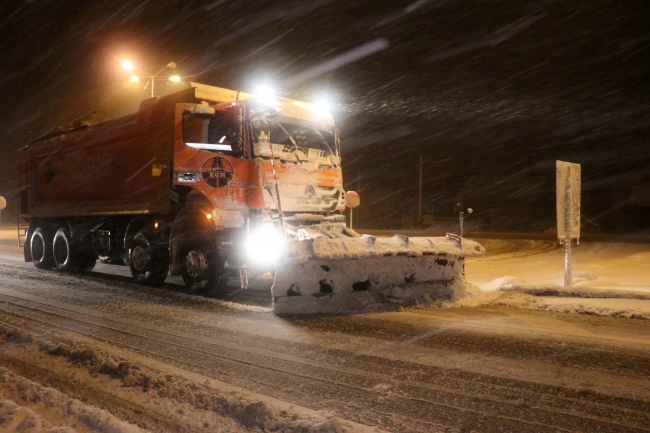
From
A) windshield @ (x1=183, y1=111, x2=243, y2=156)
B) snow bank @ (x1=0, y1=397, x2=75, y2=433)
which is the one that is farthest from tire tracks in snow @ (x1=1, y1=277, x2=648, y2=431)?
windshield @ (x1=183, y1=111, x2=243, y2=156)

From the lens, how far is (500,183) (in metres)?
47.8

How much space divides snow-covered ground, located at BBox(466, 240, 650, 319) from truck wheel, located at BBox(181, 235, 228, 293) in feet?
13.1

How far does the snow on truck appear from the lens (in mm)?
7723

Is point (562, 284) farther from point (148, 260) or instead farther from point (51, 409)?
point (51, 409)

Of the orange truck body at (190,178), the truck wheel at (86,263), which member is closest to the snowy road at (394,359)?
the orange truck body at (190,178)

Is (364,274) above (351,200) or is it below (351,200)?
below

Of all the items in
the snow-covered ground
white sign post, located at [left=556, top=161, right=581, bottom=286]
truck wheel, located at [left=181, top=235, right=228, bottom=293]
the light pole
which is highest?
the light pole

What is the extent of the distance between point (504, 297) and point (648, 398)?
4.40 meters

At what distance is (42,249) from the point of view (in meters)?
14.0

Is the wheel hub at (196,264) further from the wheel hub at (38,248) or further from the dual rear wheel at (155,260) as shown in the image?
→ the wheel hub at (38,248)

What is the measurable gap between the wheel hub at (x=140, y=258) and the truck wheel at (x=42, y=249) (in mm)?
4559

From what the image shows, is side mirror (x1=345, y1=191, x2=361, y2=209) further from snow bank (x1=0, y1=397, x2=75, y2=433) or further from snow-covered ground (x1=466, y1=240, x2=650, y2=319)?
snow bank (x1=0, y1=397, x2=75, y2=433)

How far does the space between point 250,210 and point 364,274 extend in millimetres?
2098

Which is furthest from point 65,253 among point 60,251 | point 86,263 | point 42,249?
point 42,249
